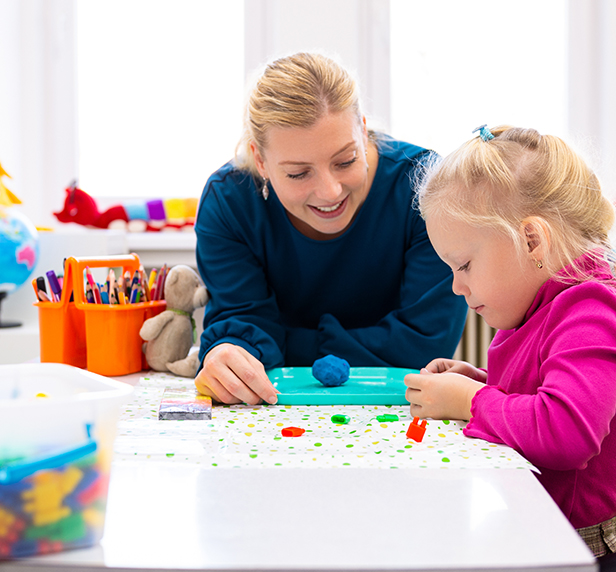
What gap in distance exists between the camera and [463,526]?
46 centimetres

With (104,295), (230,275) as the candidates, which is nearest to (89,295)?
(104,295)

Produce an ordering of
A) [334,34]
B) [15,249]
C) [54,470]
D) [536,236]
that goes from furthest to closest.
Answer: [334,34] → [15,249] → [536,236] → [54,470]

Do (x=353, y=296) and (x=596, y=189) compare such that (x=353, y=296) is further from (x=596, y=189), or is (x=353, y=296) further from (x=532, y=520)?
(x=532, y=520)

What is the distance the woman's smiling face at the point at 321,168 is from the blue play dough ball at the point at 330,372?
278 mm

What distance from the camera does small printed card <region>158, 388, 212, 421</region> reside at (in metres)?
0.76

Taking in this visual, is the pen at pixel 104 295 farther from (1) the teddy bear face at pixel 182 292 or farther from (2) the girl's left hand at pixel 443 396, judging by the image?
(2) the girl's left hand at pixel 443 396

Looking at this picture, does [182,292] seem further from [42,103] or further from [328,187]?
[42,103]

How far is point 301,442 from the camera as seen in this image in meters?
0.67

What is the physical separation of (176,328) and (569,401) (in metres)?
0.68

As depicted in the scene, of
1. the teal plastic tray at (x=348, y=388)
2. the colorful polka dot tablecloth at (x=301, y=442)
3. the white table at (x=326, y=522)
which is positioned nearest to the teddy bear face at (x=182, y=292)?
the teal plastic tray at (x=348, y=388)

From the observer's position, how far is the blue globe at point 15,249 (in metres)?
1.45

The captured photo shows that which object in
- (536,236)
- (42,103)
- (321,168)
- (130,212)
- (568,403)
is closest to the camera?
(568,403)

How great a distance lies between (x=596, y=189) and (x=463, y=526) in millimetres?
478

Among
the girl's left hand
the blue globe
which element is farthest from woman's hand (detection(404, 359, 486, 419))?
the blue globe
